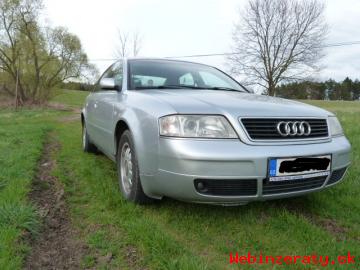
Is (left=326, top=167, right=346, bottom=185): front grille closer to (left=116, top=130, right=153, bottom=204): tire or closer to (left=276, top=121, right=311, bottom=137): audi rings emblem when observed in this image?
(left=276, top=121, right=311, bottom=137): audi rings emblem

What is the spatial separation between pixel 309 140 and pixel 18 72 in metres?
29.6

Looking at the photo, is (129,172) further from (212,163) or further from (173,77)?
(173,77)

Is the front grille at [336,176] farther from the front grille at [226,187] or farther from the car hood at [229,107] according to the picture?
the front grille at [226,187]

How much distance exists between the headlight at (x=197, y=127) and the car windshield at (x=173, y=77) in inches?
45.3

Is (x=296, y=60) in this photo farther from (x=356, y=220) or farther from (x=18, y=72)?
(x=356, y=220)

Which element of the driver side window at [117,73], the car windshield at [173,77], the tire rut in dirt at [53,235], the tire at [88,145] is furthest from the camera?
the tire at [88,145]

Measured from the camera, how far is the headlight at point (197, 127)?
225 cm

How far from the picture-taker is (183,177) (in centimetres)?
223

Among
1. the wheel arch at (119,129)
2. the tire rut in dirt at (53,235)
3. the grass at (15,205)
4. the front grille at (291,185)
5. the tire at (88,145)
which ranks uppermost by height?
the wheel arch at (119,129)

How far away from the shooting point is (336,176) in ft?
8.75

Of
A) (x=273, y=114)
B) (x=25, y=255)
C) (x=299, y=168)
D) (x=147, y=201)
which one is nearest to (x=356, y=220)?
(x=299, y=168)

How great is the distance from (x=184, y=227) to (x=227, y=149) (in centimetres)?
78

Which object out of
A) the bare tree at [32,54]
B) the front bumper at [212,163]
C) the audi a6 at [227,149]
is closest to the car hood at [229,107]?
the audi a6 at [227,149]

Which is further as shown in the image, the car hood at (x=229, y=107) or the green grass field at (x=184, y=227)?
the car hood at (x=229, y=107)
